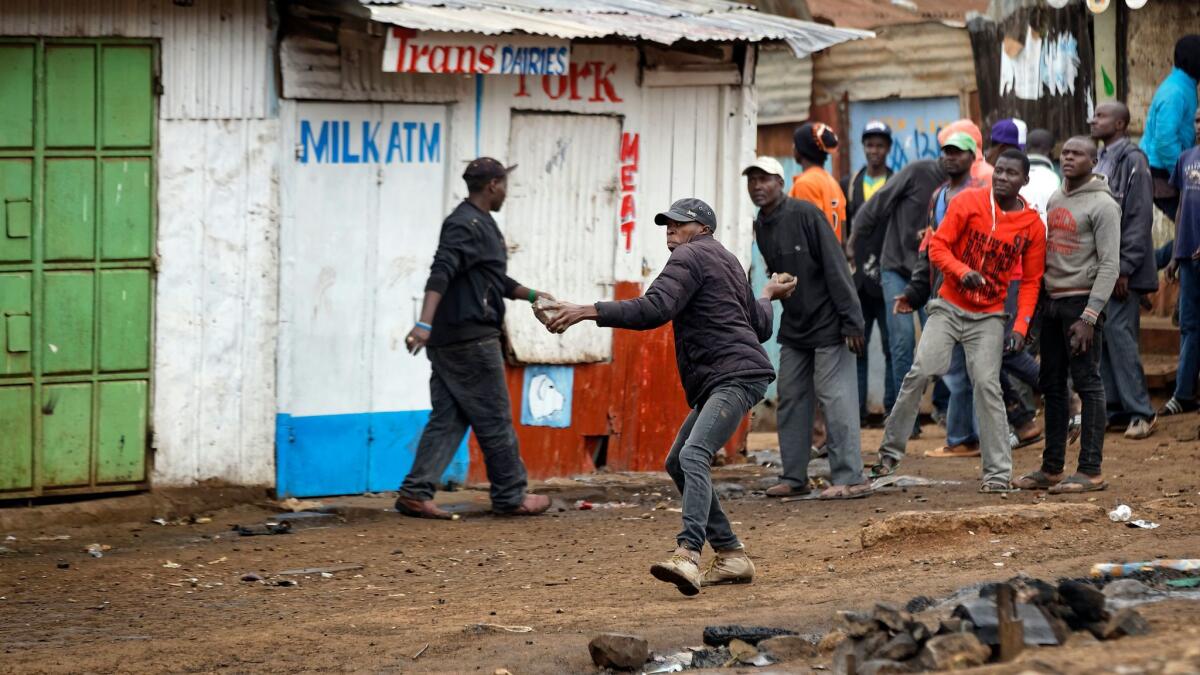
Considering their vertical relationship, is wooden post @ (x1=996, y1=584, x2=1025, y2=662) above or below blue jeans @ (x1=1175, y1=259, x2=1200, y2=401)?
below

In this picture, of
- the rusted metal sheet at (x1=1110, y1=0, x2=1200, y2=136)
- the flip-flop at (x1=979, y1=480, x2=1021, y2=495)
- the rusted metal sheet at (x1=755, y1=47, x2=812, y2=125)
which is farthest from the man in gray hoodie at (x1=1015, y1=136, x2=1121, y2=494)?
the rusted metal sheet at (x1=755, y1=47, x2=812, y2=125)

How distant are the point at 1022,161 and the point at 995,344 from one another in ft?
3.36

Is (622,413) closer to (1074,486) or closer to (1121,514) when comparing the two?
(1074,486)

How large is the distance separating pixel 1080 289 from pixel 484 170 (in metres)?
3.40

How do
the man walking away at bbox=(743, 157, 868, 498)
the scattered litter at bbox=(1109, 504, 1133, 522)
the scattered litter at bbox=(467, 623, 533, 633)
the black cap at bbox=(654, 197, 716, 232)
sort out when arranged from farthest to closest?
the man walking away at bbox=(743, 157, 868, 498)
the scattered litter at bbox=(1109, 504, 1133, 522)
the black cap at bbox=(654, 197, 716, 232)
the scattered litter at bbox=(467, 623, 533, 633)

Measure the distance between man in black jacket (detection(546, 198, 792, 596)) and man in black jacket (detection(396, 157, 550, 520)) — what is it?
2.06 meters

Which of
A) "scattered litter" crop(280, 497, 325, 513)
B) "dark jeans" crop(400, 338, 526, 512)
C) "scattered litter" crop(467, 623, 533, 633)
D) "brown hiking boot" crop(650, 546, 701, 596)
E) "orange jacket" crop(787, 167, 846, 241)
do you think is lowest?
"scattered litter" crop(280, 497, 325, 513)

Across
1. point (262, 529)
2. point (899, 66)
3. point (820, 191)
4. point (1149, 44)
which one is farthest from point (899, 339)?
point (262, 529)

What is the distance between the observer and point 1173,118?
12.1 meters

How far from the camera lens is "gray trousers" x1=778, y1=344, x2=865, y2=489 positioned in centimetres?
1034

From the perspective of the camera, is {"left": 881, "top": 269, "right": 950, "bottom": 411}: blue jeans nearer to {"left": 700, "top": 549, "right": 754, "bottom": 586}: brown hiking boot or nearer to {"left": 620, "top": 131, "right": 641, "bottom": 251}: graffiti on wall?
{"left": 620, "top": 131, "right": 641, "bottom": 251}: graffiti on wall

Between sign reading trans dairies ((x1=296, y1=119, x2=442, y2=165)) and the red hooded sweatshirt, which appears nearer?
the red hooded sweatshirt

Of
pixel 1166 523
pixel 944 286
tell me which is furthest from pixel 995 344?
pixel 1166 523

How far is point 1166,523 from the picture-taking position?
863cm
